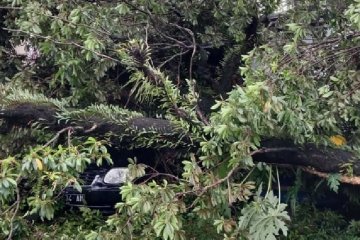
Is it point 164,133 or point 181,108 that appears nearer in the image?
point 181,108

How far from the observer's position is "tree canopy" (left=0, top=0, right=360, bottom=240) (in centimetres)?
396

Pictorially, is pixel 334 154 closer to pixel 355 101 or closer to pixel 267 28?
pixel 355 101

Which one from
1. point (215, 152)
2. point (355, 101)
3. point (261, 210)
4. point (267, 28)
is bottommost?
point (261, 210)

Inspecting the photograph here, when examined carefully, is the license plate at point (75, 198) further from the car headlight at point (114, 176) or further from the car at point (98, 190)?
the car headlight at point (114, 176)

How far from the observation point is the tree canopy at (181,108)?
3959mm

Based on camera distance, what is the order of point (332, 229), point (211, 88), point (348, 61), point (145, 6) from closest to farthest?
point (348, 61), point (145, 6), point (332, 229), point (211, 88)

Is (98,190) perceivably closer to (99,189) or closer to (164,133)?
(99,189)

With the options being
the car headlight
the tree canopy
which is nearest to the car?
the car headlight

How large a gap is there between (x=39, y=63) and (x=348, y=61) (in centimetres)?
313

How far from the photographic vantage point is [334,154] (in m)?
4.48

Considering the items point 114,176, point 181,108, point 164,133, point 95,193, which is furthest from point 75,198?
point 181,108

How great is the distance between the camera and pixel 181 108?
Result: 4.41 metres

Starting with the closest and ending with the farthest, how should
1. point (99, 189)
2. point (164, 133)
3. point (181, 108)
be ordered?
point (181, 108) < point (164, 133) < point (99, 189)

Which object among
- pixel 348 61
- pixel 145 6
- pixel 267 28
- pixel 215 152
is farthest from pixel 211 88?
pixel 215 152
